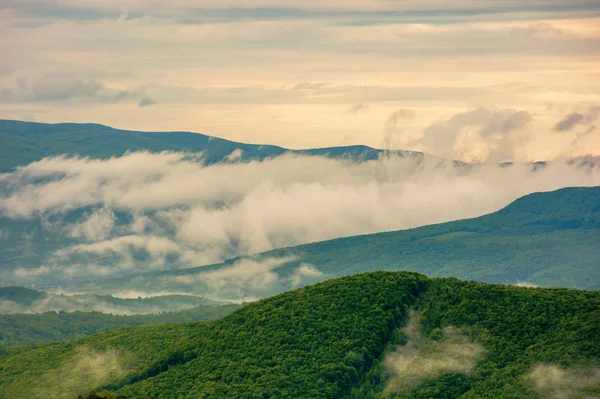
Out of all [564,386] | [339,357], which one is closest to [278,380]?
[339,357]

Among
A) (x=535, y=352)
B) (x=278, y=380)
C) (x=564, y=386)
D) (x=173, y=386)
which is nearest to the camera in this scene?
(x=564, y=386)

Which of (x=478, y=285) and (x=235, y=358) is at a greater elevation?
(x=478, y=285)

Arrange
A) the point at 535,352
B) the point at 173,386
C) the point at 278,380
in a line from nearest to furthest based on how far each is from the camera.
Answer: the point at 535,352, the point at 278,380, the point at 173,386

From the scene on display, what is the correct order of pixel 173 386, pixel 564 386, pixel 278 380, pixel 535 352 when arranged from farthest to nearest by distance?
pixel 173 386 < pixel 278 380 < pixel 535 352 < pixel 564 386

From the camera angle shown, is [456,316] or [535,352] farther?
[456,316]

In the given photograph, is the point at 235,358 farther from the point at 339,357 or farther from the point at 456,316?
the point at 456,316

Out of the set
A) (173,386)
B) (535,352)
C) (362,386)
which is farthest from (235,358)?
(535,352)

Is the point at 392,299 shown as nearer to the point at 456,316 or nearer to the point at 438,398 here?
the point at 456,316
